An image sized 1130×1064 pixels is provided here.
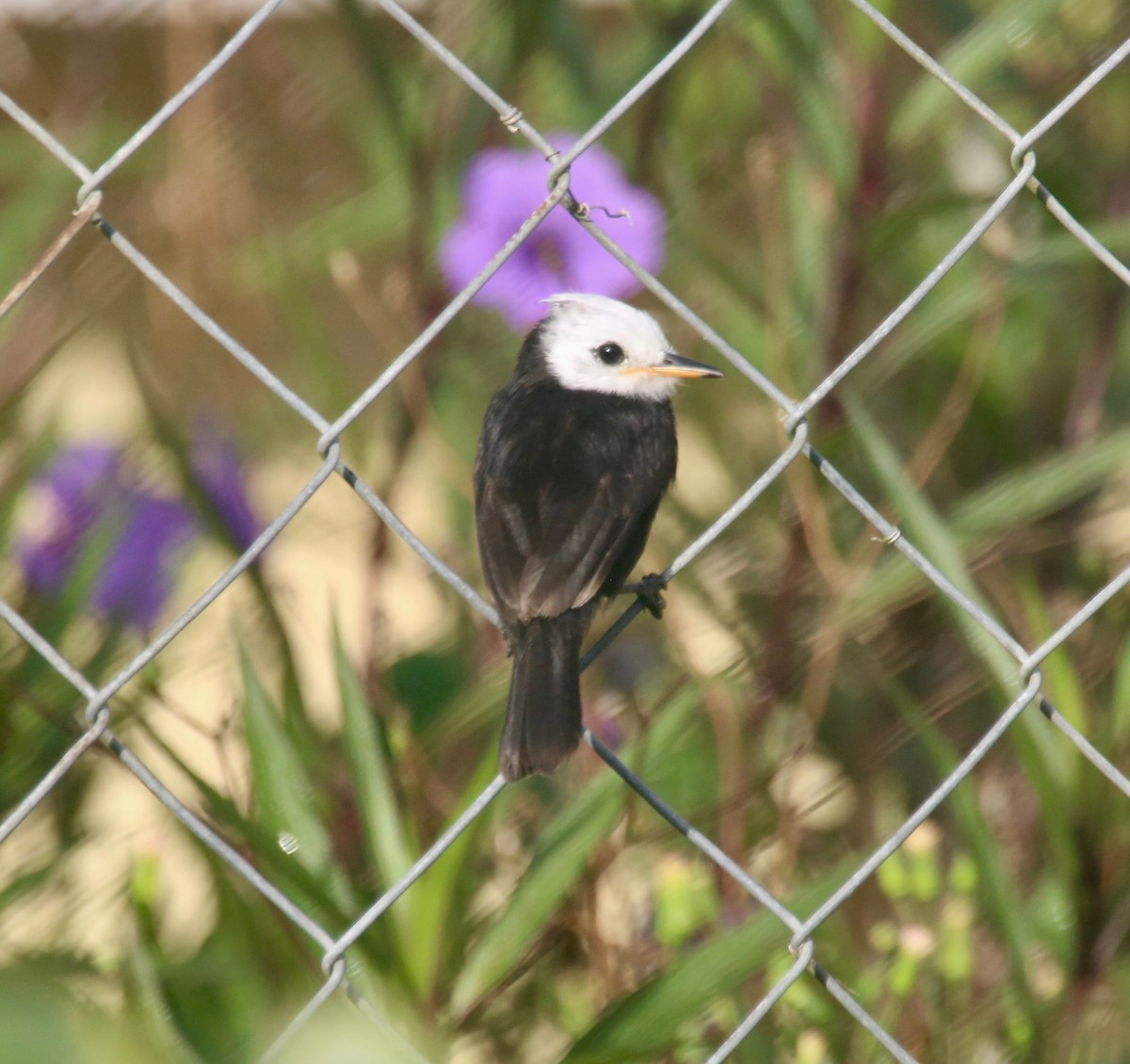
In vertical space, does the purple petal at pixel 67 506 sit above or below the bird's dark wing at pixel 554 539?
above

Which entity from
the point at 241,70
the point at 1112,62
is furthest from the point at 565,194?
the point at 241,70

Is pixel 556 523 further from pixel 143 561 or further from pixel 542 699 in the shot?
pixel 143 561

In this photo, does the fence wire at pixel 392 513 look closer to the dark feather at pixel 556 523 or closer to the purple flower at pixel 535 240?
the dark feather at pixel 556 523

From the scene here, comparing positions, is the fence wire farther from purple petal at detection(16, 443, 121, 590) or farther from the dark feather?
purple petal at detection(16, 443, 121, 590)

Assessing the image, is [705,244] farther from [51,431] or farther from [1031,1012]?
[1031,1012]

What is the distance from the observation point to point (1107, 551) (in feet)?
9.43

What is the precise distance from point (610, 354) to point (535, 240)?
0.25 meters

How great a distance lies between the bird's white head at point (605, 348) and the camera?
244cm

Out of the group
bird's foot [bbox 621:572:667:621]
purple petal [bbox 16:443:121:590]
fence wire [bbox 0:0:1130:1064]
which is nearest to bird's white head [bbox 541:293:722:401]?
bird's foot [bbox 621:572:667:621]

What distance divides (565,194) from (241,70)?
257cm

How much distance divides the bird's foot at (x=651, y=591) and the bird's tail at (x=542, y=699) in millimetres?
101

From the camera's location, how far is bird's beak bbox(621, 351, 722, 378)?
2.21m

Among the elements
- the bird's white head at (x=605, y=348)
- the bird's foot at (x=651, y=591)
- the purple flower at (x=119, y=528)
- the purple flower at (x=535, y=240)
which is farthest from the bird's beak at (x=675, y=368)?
the purple flower at (x=119, y=528)

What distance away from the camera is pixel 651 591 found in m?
2.07
